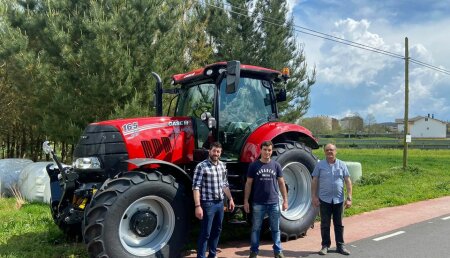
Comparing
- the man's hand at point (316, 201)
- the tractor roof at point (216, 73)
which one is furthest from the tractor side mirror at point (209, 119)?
the man's hand at point (316, 201)

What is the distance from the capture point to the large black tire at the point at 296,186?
679 cm

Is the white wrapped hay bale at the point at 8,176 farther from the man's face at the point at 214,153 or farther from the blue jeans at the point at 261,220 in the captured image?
the blue jeans at the point at 261,220

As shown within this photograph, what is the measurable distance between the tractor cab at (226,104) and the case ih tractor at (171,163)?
16 mm

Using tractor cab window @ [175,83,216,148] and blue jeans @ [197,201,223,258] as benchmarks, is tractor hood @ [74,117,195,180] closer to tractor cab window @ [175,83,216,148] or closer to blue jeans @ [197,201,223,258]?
tractor cab window @ [175,83,216,148]

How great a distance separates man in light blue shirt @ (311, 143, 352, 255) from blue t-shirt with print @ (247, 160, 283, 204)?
89 centimetres

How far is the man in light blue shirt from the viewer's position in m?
6.32

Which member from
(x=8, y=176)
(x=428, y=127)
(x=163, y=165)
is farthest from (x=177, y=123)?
(x=428, y=127)

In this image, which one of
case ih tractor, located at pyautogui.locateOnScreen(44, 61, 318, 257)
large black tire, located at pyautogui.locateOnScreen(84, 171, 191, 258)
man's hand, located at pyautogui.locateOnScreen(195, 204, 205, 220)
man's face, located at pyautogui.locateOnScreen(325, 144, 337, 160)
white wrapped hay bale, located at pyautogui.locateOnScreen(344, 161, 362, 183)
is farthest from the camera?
white wrapped hay bale, located at pyautogui.locateOnScreen(344, 161, 362, 183)

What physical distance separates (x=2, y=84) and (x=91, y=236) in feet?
37.5

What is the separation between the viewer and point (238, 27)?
19.7m

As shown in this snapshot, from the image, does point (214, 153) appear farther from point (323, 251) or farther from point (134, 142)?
point (323, 251)

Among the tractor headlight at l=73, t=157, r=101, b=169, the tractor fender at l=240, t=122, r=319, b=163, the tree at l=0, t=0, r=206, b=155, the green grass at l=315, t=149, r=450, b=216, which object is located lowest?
the green grass at l=315, t=149, r=450, b=216

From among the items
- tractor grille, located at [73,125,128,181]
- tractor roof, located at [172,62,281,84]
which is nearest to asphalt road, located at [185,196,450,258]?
tractor grille, located at [73,125,128,181]

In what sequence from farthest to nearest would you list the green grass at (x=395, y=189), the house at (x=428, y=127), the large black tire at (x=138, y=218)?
the house at (x=428, y=127) → the green grass at (x=395, y=189) → the large black tire at (x=138, y=218)
